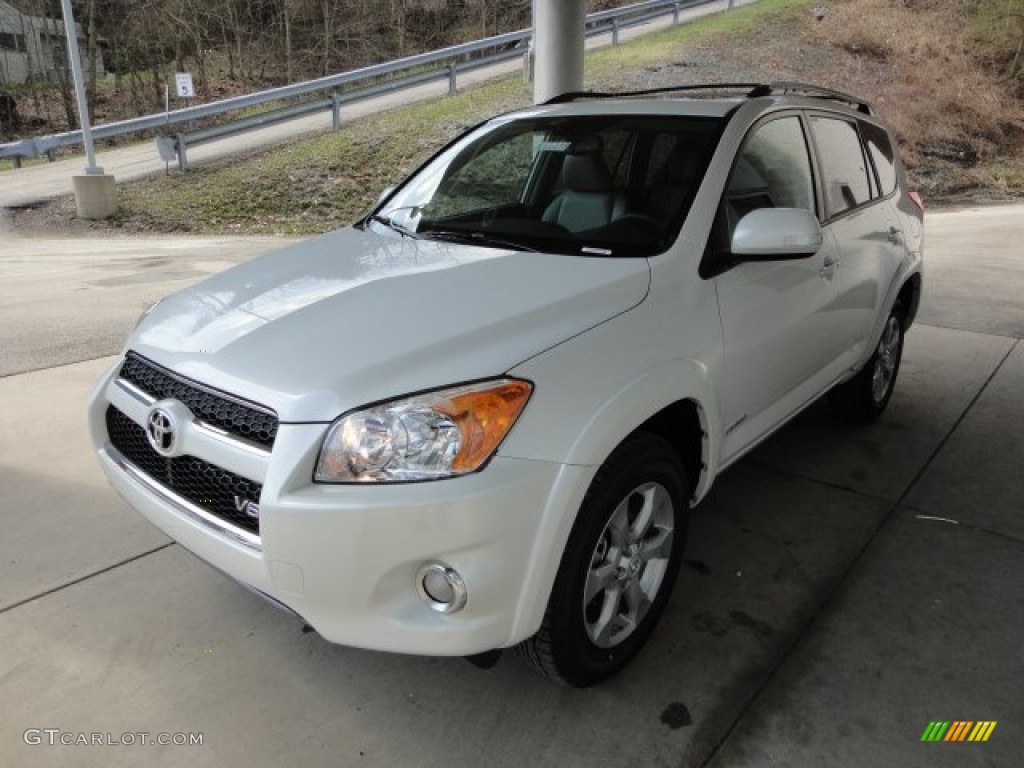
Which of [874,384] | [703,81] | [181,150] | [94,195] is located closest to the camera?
[874,384]

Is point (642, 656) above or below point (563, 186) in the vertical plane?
below

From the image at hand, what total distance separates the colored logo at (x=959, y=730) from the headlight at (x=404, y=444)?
1.50 meters

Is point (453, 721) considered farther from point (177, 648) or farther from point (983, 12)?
point (983, 12)

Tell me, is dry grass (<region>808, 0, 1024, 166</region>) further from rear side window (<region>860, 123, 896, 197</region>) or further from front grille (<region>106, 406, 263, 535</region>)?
front grille (<region>106, 406, 263, 535</region>)

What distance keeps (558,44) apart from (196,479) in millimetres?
6964

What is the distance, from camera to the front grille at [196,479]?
2131 mm

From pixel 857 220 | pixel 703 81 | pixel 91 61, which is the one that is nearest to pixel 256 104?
pixel 703 81

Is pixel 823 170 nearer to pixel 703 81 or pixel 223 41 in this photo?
pixel 703 81

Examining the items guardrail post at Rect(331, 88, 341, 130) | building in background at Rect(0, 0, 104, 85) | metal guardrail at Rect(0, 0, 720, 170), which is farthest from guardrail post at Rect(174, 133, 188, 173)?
building in background at Rect(0, 0, 104, 85)

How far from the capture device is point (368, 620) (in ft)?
6.62

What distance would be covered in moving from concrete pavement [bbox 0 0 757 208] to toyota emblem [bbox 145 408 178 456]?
1364cm

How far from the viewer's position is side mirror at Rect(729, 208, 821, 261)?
2678 millimetres

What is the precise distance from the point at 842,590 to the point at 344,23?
32315mm

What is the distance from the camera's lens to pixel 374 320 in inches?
89.7
